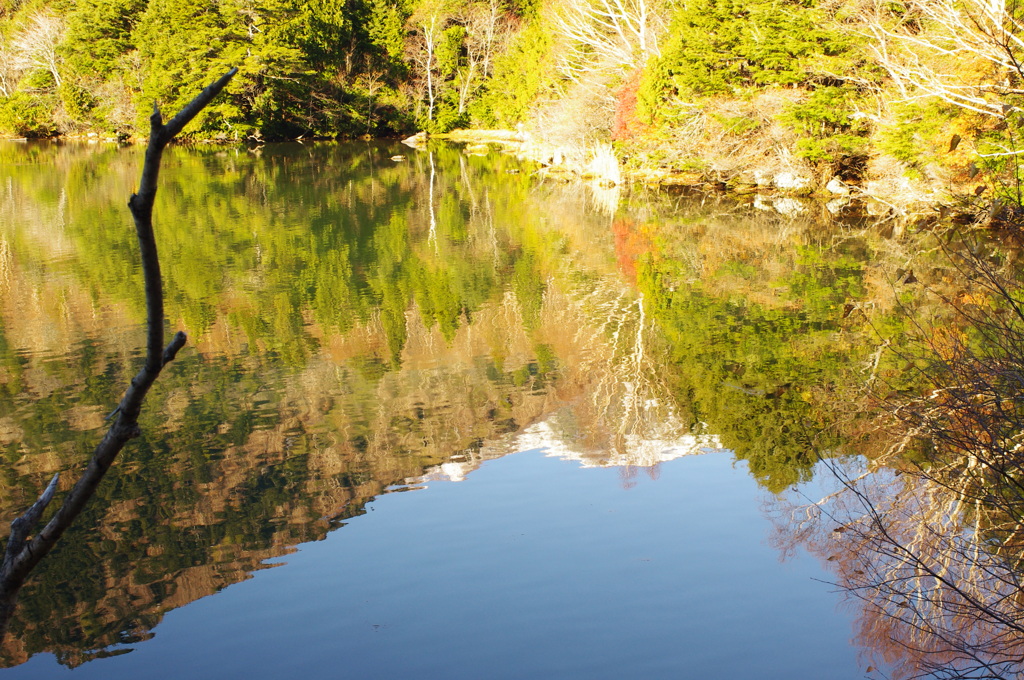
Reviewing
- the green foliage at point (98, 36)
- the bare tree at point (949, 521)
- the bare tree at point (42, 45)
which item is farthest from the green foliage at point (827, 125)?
the bare tree at point (42, 45)

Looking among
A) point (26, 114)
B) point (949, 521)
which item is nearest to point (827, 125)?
point (949, 521)

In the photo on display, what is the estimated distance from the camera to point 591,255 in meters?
17.3

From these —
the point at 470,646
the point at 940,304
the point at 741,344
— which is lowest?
the point at 470,646

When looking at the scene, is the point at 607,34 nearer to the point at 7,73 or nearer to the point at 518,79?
the point at 518,79

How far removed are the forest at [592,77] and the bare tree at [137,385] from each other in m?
3.41

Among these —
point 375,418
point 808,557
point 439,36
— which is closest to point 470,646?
point 808,557

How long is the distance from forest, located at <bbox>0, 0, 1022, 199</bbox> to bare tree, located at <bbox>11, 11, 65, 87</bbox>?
0.36ft

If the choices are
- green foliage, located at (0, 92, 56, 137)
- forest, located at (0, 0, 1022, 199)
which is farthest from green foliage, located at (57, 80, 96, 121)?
green foliage, located at (0, 92, 56, 137)

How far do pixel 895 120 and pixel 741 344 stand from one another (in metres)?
9.41

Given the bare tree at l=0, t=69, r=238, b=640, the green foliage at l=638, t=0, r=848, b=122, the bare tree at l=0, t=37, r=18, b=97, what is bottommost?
the bare tree at l=0, t=69, r=238, b=640

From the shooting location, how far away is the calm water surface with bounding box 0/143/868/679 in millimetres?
5613

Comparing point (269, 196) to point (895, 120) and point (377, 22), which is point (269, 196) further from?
point (377, 22)

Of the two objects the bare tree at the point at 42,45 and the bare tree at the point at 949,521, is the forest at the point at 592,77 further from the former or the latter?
the bare tree at the point at 949,521

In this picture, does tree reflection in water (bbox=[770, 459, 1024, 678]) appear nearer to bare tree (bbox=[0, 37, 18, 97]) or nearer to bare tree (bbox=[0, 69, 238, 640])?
bare tree (bbox=[0, 69, 238, 640])
